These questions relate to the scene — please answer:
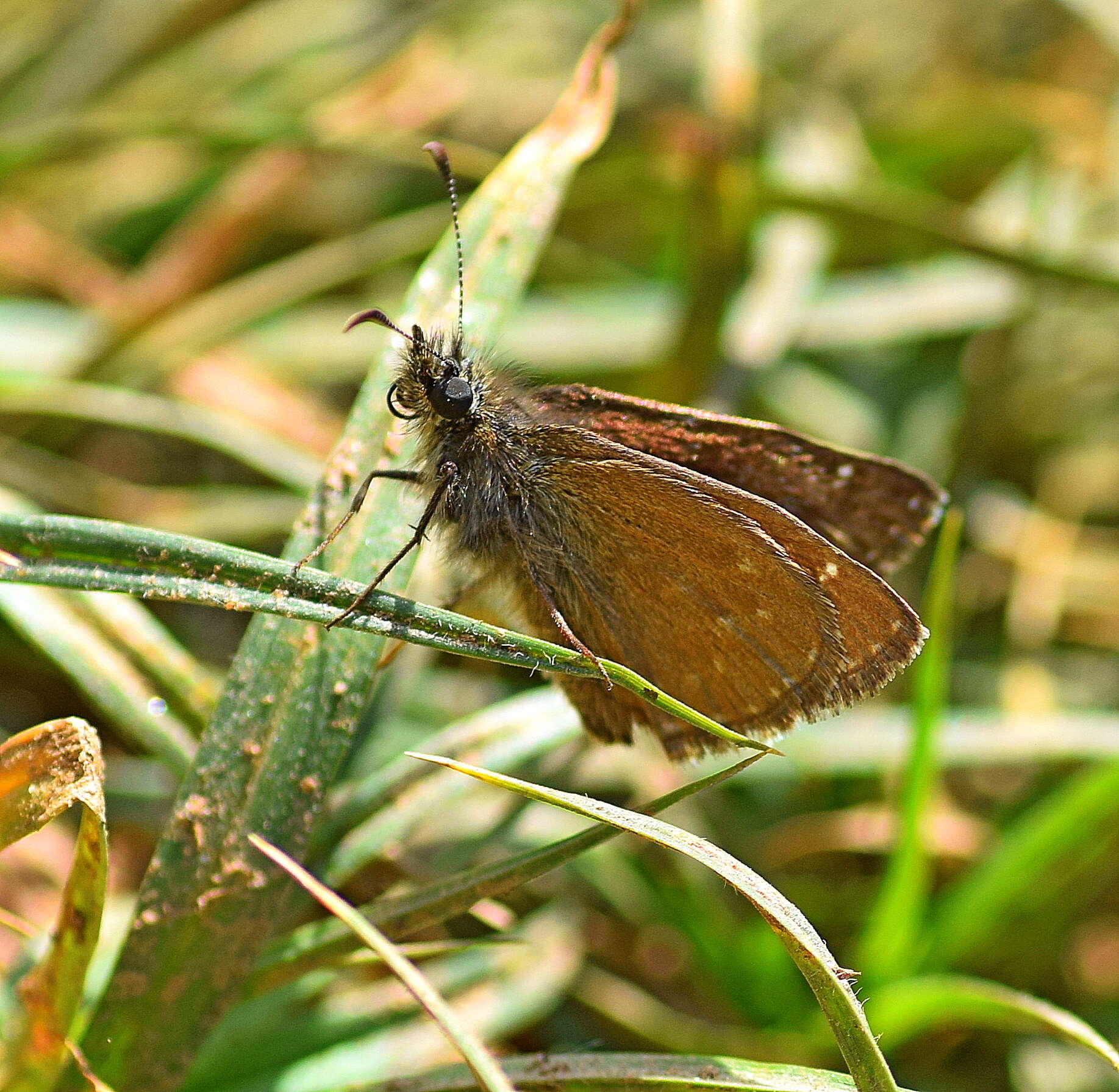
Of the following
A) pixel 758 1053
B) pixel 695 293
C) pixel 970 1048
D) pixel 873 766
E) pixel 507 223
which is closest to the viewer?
pixel 507 223

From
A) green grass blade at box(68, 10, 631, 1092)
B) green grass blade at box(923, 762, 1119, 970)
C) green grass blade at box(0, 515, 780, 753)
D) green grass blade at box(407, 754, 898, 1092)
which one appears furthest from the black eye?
green grass blade at box(923, 762, 1119, 970)

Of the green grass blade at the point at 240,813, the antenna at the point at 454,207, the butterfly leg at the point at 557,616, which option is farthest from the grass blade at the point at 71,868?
the antenna at the point at 454,207

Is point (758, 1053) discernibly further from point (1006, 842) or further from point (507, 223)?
point (507, 223)

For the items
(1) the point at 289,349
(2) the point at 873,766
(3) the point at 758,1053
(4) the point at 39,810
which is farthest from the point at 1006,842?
(1) the point at 289,349

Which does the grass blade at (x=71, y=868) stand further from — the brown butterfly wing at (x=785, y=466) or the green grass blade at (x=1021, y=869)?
the green grass blade at (x=1021, y=869)

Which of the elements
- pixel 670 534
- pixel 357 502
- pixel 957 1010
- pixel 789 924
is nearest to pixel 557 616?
pixel 670 534

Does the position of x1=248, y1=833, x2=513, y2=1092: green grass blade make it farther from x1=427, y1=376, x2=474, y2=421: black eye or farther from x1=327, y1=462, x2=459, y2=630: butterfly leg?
x1=427, y1=376, x2=474, y2=421: black eye
